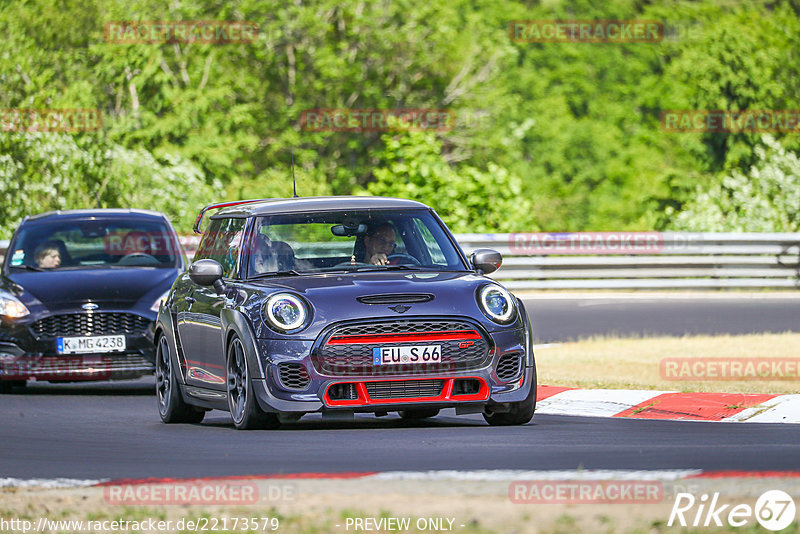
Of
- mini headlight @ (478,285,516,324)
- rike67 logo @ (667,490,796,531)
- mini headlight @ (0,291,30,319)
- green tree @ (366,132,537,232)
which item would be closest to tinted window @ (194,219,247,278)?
mini headlight @ (478,285,516,324)

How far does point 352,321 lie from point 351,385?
390 millimetres

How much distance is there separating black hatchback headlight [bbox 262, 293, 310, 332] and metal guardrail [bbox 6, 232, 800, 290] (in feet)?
57.0

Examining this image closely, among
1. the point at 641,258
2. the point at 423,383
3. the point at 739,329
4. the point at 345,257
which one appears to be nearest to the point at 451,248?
the point at 345,257

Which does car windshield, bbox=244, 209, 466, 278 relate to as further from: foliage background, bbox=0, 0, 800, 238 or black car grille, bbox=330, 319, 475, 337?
foliage background, bbox=0, 0, 800, 238

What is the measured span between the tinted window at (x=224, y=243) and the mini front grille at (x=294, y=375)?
1234 mm

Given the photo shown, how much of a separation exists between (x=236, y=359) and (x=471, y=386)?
1503mm

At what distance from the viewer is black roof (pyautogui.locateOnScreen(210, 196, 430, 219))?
1119 cm

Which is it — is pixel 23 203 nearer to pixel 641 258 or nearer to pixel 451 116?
pixel 641 258

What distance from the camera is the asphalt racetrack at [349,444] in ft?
27.4

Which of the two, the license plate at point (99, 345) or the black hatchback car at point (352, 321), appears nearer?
Answer: the black hatchback car at point (352, 321)

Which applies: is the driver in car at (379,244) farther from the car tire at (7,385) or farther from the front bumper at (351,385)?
the car tire at (7,385)

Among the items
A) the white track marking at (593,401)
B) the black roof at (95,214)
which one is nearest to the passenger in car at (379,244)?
the white track marking at (593,401)

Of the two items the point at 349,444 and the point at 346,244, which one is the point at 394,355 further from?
the point at 346,244

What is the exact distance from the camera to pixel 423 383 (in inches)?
395
